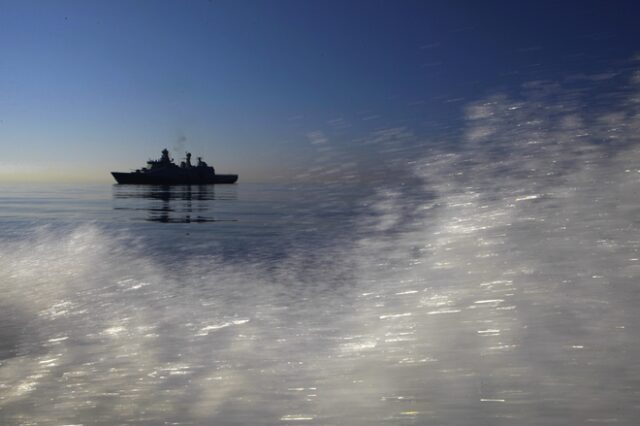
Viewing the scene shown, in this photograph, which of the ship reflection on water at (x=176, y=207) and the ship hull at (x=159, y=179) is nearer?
the ship reflection on water at (x=176, y=207)

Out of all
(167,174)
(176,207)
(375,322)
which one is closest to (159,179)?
(167,174)

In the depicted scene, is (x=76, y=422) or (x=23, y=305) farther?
(x=23, y=305)

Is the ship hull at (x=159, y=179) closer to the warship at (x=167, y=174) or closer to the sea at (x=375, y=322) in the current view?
the warship at (x=167, y=174)

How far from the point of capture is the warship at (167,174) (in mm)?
67750

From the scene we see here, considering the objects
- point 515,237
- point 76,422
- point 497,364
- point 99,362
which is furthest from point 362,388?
point 515,237

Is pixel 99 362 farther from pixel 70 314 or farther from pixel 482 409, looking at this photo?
pixel 482 409

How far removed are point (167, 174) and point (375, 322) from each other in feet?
223

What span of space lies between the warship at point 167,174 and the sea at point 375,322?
2489 inches

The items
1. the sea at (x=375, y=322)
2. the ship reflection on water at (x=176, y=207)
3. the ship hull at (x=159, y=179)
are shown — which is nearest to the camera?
the sea at (x=375, y=322)

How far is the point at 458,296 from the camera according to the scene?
12.7ft

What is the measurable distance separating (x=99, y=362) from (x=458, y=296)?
2.42 m

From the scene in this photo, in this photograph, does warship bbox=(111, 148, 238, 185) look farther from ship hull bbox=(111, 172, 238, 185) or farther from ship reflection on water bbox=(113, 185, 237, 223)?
ship reflection on water bbox=(113, 185, 237, 223)

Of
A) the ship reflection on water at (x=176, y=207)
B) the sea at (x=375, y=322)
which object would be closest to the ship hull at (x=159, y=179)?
the ship reflection on water at (x=176, y=207)

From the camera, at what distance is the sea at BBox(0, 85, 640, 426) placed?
2.35 meters
